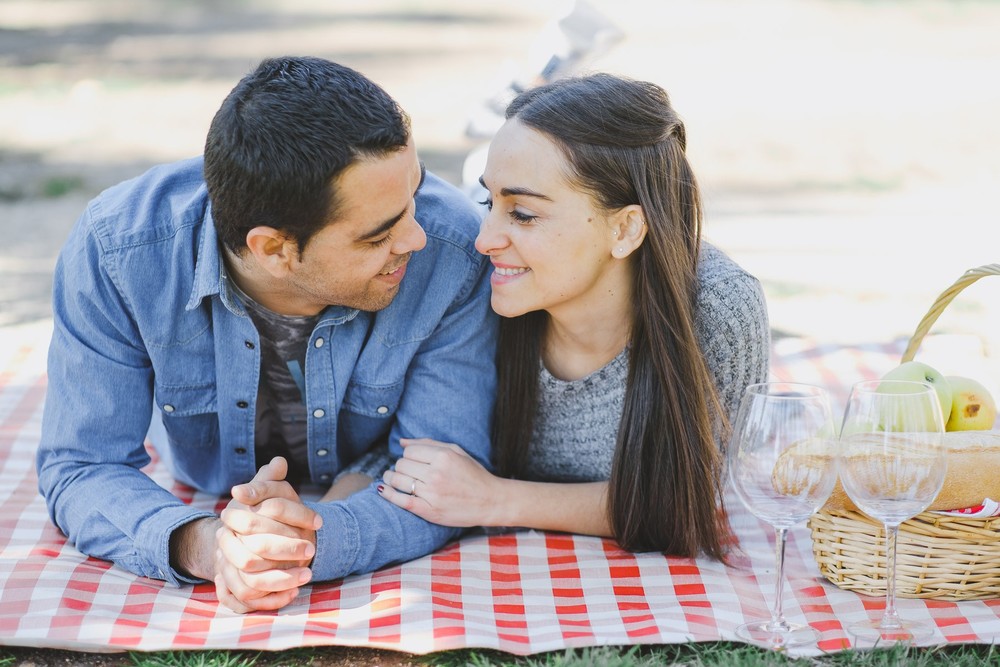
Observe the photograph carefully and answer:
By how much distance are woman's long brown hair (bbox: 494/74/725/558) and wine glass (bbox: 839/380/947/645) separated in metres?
0.60

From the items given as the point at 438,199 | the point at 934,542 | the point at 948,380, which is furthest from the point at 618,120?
the point at 934,542

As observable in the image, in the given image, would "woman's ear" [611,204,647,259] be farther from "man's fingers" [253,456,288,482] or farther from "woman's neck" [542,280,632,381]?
"man's fingers" [253,456,288,482]

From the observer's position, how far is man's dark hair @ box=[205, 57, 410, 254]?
2.82m

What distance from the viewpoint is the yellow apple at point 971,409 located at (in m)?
2.89

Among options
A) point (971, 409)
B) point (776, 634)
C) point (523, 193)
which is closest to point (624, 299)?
point (523, 193)

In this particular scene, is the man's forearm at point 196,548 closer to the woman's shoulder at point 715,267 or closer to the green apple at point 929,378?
the woman's shoulder at point 715,267

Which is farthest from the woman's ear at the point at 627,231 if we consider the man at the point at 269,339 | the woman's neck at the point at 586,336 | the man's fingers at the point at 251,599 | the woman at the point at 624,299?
the man's fingers at the point at 251,599

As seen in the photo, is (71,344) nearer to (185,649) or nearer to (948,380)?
(185,649)

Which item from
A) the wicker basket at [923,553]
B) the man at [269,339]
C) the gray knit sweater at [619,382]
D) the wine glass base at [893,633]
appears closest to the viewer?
the wine glass base at [893,633]

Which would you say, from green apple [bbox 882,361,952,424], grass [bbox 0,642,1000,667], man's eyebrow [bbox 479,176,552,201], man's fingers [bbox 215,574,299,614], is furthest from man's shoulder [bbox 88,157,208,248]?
green apple [bbox 882,361,952,424]

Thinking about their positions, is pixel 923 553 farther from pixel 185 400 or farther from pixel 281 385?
pixel 185 400

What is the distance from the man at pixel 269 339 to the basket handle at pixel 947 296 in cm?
113

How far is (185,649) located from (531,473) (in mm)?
1222

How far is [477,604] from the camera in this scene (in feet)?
9.35
